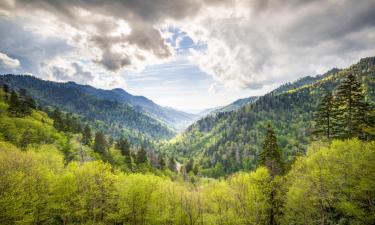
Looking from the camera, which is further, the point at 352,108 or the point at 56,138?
the point at 56,138

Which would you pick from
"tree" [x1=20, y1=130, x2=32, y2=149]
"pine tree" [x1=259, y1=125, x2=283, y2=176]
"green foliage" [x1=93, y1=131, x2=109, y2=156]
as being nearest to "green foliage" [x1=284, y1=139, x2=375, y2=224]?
"pine tree" [x1=259, y1=125, x2=283, y2=176]

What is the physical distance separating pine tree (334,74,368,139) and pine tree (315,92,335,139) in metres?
1.43

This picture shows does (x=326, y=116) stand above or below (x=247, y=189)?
above

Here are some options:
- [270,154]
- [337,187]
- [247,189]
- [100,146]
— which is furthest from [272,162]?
[100,146]

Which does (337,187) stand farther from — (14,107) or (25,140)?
(14,107)

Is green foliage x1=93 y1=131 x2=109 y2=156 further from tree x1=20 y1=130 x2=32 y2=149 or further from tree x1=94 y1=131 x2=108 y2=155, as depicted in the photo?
tree x1=20 y1=130 x2=32 y2=149

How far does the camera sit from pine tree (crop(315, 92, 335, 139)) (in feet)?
154

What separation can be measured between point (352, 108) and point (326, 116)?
5318 mm

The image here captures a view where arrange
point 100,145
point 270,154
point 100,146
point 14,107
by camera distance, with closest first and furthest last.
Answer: point 270,154, point 14,107, point 100,146, point 100,145

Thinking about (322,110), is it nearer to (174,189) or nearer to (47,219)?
(174,189)

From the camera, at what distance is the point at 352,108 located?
42719 millimetres

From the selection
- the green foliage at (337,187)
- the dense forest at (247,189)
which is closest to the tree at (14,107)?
the dense forest at (247,189)

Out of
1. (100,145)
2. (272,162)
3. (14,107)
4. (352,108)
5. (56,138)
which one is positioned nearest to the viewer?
(352,108)

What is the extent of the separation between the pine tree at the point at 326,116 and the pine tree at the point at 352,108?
1.43 metres
